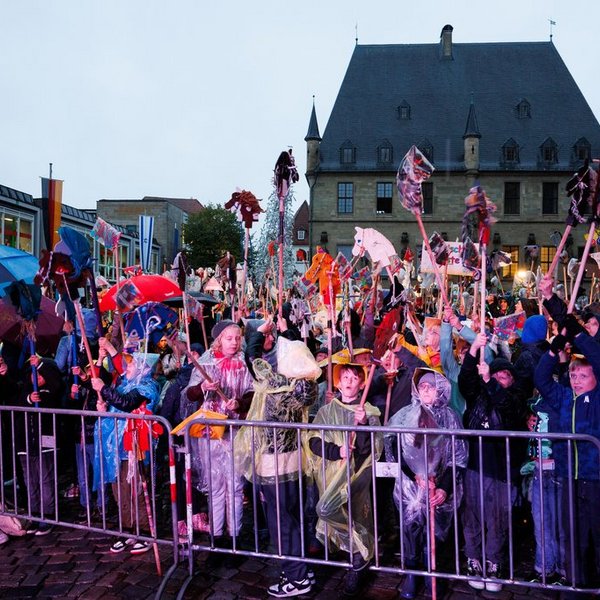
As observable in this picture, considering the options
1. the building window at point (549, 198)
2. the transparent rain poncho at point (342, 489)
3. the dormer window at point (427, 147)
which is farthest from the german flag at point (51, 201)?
the building window at point (549, 198)

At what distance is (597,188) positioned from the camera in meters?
3.83

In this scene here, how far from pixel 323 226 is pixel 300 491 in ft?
126

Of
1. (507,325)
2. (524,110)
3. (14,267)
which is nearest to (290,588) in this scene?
(507,325)

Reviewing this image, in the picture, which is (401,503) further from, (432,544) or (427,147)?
(427,147)

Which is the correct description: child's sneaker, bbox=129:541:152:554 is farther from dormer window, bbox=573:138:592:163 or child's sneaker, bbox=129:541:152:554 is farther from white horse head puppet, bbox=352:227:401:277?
dormer window, bbox=573:138:592:163

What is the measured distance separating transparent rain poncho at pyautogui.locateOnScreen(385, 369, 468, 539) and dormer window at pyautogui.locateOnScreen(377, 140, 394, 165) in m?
39.5

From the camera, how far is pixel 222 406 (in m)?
4.58

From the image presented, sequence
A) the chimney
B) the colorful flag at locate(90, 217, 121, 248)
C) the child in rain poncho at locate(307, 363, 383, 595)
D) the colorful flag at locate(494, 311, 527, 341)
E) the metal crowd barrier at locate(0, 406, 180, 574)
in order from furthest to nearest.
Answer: the chimney, the colorful flag at locate(90, 217, 121, 248), the colorful flag at locate(494, 311, 527, 341), the metal crowd barrier at locate(0, 406, 180, 574), the child in rain poncho at locate(307, 363, 383, 595)

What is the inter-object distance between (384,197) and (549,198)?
1115 centimetres

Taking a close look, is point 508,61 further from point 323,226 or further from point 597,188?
point 597,188

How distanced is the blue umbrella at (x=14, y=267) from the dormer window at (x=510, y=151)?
3905 centimetres

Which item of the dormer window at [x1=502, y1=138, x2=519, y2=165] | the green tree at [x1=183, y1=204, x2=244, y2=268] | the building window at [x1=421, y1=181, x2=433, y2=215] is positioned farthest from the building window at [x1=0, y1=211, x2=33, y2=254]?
the green tree at [x1=183, y1=204, x2=244, y2=268]

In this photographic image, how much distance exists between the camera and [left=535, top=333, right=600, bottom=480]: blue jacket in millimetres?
3740

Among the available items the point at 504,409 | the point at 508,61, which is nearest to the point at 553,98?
the point at 508,61
